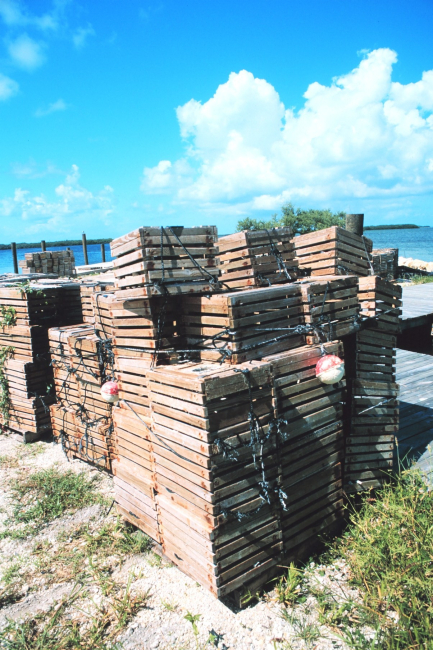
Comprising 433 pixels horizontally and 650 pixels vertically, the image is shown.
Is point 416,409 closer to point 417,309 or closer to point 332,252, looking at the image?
point 332,252

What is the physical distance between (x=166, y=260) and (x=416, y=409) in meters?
6.52

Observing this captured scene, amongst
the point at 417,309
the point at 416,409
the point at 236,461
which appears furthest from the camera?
the point at 417,309

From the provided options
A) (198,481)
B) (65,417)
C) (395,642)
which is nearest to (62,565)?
(198,481)

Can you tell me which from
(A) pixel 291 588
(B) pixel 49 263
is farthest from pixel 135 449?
(B) pixel 49 263

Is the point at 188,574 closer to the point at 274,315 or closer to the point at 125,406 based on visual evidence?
the point at 125,406

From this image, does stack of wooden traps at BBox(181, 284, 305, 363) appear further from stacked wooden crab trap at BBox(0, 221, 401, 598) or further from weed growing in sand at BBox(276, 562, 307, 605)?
weed growing in sand at BBox(276, 562, 307, 605)

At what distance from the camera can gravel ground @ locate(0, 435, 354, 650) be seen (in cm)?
431

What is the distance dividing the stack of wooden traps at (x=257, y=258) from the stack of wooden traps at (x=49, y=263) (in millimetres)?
16173

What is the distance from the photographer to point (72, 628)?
4.59m

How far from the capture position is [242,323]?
16.3 ft

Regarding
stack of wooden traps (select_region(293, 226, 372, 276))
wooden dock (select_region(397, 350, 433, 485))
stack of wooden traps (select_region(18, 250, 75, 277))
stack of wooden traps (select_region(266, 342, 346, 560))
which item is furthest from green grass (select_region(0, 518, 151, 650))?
stack of wooden traps (select_region(18, 250, 75, 277))

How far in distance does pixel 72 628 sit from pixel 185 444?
2175mm

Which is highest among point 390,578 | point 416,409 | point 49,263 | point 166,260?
point 49,263

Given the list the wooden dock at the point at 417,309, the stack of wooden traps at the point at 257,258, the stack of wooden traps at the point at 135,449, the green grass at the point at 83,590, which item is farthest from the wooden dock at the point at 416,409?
the green grass at the point at 83,590
